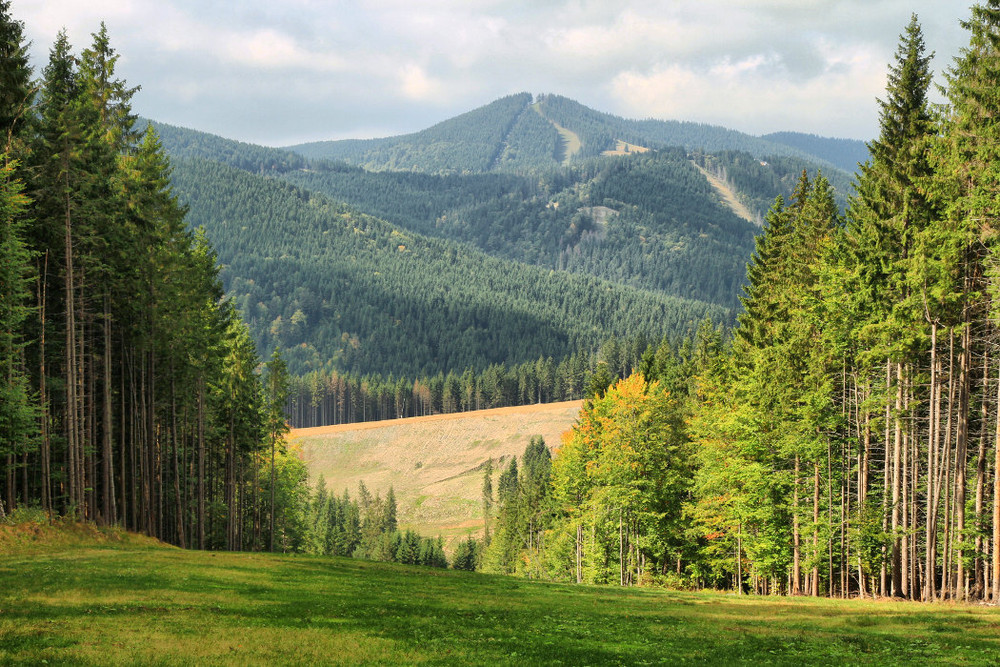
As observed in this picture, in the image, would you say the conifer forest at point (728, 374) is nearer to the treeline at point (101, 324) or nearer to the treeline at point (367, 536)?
the treeline at point (101, 324)

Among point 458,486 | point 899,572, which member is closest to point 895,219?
point 899,572

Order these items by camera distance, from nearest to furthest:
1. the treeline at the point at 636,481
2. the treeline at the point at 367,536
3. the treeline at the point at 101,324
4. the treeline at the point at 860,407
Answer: the treeline at the point at 860,407
the treeline at the point at 101,324
the treeline at the point at 636,481
the treeline at the point at 367,536

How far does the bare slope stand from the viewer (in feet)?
481

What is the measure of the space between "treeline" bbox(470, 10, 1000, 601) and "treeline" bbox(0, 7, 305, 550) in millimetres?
27018

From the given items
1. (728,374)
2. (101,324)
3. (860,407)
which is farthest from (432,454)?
(860,407)

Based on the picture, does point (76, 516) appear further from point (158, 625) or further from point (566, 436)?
point (566, 436)

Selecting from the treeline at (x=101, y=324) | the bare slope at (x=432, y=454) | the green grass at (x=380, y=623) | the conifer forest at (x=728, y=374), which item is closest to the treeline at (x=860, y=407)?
the conifer forest at (x=728, y=374)

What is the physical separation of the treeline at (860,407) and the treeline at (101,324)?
1064 inches

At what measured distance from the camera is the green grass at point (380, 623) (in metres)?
16.3

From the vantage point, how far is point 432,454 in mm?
168625

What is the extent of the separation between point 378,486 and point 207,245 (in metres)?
108

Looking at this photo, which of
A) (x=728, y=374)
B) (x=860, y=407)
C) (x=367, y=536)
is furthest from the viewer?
(x=367, y=536)

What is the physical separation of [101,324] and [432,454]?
12956cm

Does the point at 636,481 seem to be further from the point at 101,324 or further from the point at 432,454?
the point at 432,454
